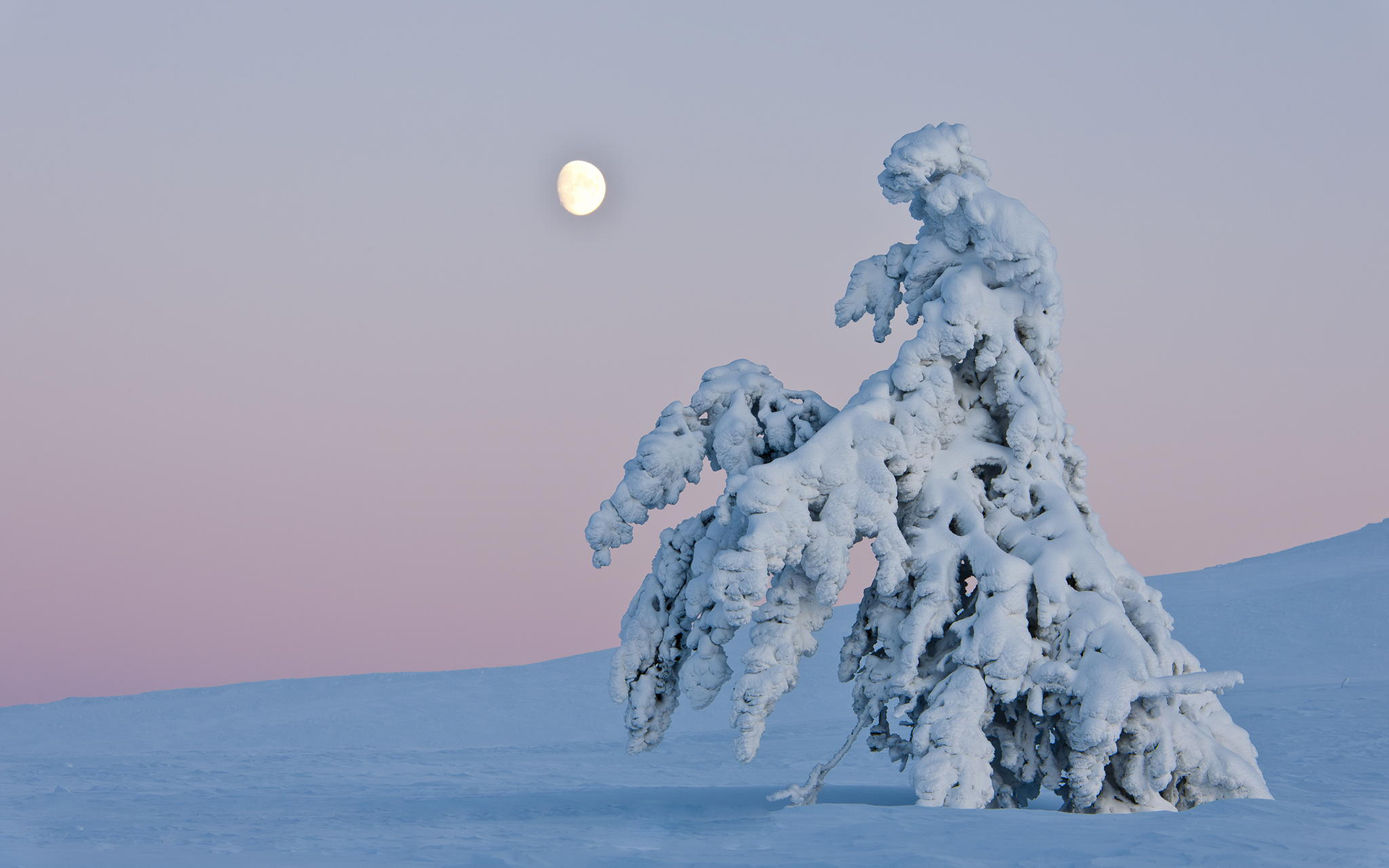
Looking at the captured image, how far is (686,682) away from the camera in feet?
33.6

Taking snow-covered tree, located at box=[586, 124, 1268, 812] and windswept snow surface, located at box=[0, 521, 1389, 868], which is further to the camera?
snow-covered tree, located at box=[586, 124, 1268, 812]

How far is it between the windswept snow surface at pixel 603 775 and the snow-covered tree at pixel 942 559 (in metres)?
0.81

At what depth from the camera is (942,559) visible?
31.3ft

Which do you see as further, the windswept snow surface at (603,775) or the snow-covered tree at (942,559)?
the snow-covered tree at (942,559)

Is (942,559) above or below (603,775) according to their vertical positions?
above

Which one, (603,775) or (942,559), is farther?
(603,775)

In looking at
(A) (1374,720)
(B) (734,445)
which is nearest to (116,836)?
(B) (734,445)

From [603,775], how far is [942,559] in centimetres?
744

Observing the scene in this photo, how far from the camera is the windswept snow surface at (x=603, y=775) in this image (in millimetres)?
7191

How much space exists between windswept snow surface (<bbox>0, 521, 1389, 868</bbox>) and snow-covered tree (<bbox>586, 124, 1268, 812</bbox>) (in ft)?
2.67

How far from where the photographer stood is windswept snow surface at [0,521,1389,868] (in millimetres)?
7191

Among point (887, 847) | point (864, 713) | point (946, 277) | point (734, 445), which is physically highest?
point (946, 277)

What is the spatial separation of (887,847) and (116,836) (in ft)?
18.4

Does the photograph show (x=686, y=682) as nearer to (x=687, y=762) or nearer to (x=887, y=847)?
(x=887, y=847)
